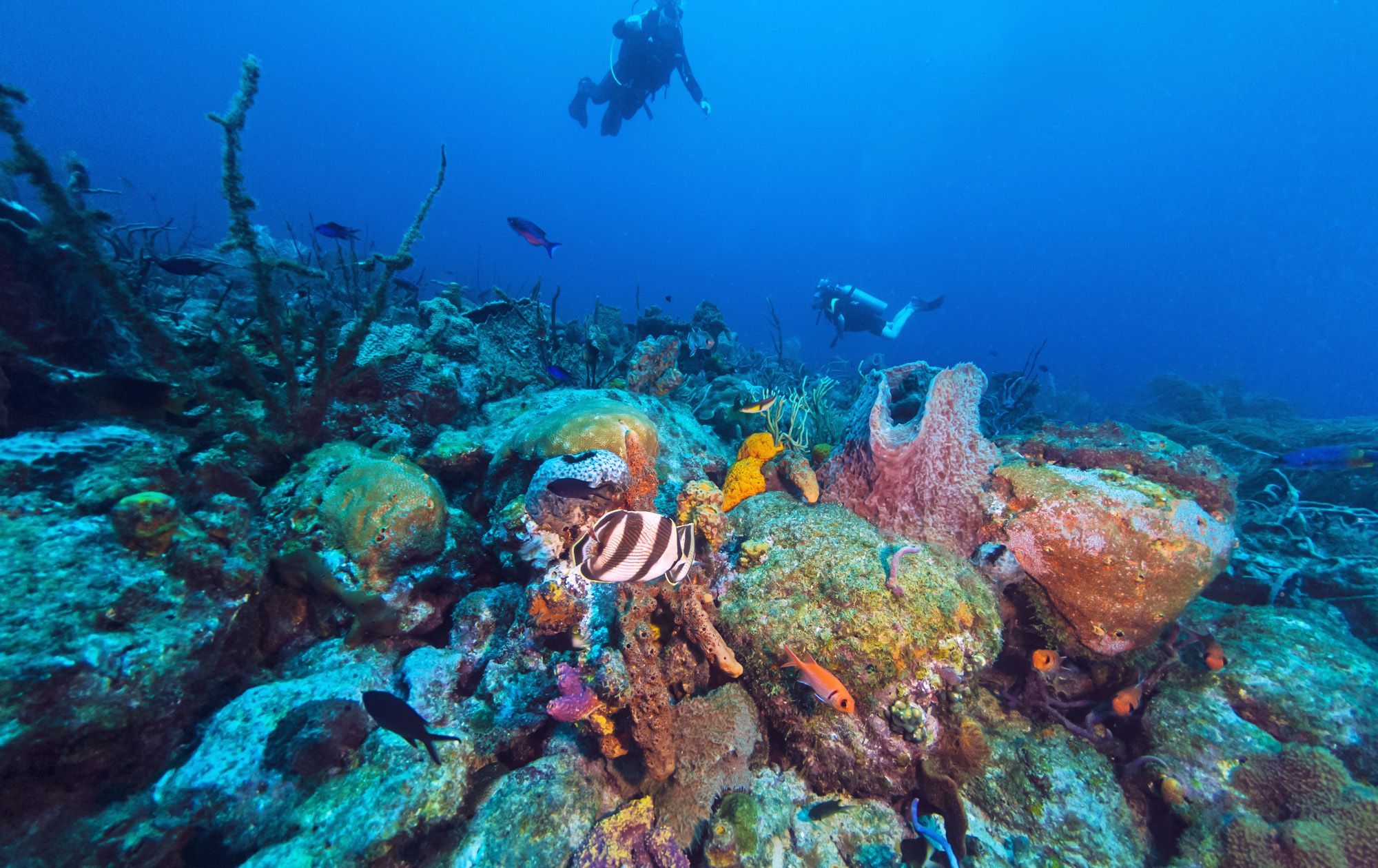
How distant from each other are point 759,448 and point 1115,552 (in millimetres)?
2809

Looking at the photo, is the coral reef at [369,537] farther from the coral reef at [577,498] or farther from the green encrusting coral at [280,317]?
the coral reef at [577,498]

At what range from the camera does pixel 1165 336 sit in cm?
8375

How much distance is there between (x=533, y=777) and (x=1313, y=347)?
124425mm

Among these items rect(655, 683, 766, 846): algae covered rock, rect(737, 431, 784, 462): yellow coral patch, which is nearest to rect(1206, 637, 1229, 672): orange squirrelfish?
rect(655, 683, 766, 846): algae covered rock

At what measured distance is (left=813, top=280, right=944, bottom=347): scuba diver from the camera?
14078 mm

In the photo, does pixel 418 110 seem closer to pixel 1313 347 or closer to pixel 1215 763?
pixel 1215 763

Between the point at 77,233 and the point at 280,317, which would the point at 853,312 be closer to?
the point at 280,317

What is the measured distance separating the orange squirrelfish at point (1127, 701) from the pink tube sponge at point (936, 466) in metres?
1.22

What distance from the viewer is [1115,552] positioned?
3.32 metres

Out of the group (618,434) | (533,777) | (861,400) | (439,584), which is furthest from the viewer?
(861,400)

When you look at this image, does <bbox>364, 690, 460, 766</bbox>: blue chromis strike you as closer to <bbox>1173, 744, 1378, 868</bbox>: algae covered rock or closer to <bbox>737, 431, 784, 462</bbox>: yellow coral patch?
<bbox>737, 431, 784, 462</bbox>: yellow coral patch

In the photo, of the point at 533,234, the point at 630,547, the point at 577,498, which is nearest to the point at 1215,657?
the point at 630,547

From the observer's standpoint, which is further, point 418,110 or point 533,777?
point 418,110

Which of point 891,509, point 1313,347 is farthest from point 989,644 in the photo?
point 1313,347
